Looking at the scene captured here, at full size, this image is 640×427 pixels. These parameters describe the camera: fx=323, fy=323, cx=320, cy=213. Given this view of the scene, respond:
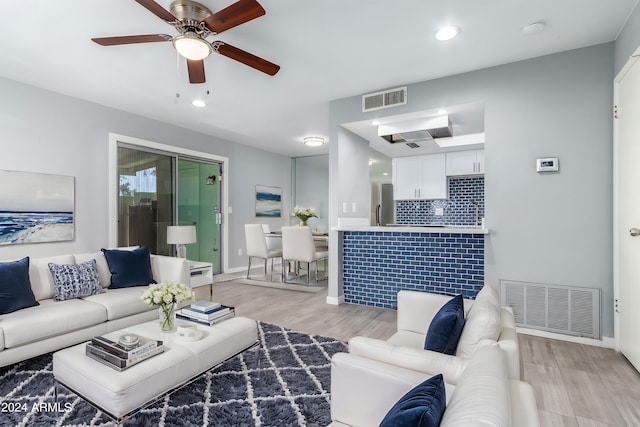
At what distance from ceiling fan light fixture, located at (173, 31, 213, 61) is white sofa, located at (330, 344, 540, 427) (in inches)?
87.7

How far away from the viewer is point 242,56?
97.3 inches

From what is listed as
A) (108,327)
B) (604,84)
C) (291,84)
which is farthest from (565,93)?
(108,327)

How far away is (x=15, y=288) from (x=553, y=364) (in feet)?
14.0

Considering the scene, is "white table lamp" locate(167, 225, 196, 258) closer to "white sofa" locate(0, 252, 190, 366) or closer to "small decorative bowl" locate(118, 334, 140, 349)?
"white sofa" locate(0, 252, 190, 366)

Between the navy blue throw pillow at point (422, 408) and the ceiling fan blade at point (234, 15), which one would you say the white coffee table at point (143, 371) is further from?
the ceiling fan blade at point (234, 15)

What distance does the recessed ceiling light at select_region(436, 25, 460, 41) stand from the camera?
2.54 metres

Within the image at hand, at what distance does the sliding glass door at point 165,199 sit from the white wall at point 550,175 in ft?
14.0

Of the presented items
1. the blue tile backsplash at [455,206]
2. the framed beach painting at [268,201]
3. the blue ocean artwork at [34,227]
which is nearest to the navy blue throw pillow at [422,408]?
the blue ocean artwork at [34,227]

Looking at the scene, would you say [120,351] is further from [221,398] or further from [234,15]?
[234,15]

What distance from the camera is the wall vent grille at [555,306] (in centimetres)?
284

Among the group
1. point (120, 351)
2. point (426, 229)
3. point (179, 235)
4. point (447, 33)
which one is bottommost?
point (120, 351)

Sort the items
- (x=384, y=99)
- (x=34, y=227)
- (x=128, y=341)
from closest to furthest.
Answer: (x=128, y=341)
(x=34, y=227)
(x=384, y=99)

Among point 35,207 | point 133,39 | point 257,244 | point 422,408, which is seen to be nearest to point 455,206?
point 257,244

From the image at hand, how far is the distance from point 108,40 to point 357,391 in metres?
2.70
